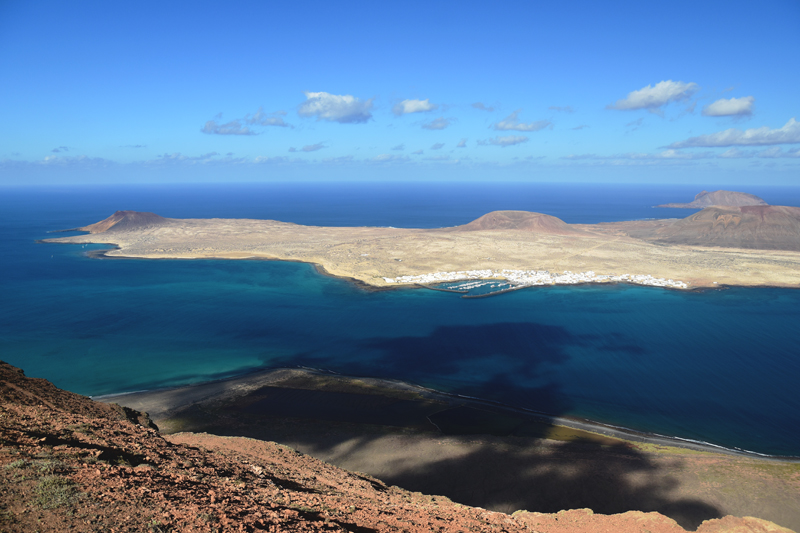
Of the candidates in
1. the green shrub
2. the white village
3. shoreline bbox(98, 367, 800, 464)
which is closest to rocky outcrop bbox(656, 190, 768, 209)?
the white village

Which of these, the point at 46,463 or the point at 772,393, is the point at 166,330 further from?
the point at 772,393

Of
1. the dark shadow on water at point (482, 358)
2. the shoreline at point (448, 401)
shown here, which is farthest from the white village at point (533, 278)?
→ the shoreline at point (448, 401)

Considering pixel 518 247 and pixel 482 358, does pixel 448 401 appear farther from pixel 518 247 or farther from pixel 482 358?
pixel 518 247

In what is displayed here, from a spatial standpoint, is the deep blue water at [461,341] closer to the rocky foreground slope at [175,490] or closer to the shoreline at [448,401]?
the shoreline at [448,401]

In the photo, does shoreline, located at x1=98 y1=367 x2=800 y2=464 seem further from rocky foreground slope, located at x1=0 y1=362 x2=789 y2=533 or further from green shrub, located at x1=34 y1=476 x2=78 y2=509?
green shrub, located at x1=34 y1=476 x2=78 y2=509

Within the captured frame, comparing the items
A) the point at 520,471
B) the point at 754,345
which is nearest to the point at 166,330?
the point at 520,471
